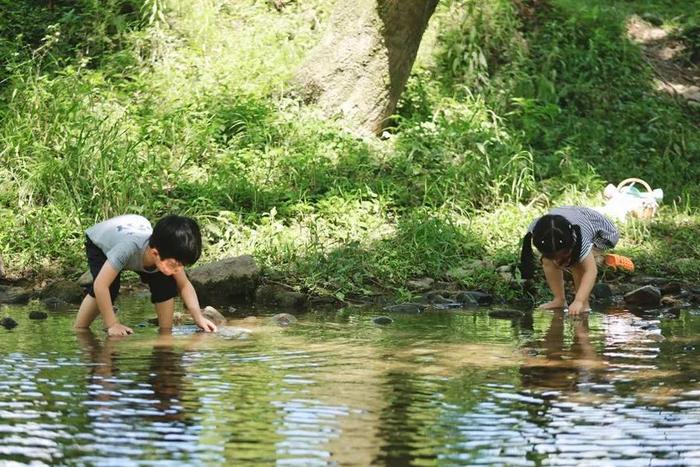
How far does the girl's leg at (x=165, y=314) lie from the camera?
7.30 metres

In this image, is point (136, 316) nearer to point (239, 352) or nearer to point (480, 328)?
point (239, 352)

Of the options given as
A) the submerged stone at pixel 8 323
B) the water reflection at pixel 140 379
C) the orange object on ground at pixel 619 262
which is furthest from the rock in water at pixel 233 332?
the orange object on ground at pixel 619 262

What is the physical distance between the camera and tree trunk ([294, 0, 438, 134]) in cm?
1223

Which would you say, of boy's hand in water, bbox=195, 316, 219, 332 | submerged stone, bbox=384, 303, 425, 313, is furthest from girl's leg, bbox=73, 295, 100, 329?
submerged stone, bbox=384, 303, 425, 313

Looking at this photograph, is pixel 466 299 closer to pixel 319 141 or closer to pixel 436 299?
pixel 436 299

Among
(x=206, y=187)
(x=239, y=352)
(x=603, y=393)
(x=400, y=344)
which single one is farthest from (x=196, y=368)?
(x=206, y=187)

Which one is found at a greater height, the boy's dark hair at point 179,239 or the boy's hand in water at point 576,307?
the boy's dark hair at point 179,239

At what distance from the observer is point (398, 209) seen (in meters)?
10.8

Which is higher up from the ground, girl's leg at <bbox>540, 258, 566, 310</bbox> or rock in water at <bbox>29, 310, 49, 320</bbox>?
girl's leg at <bbox>540, 258, 566, 310</bbox>

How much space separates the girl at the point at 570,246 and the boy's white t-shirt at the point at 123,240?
2.78 m

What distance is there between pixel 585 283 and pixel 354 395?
357 cm

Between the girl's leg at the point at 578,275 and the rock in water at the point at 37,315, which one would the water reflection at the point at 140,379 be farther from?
the girl's leg at the point at 578,275

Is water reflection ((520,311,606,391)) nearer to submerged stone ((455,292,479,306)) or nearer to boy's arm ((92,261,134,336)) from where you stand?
submerged stone ((455,292,479,306))

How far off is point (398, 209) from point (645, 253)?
227cm
